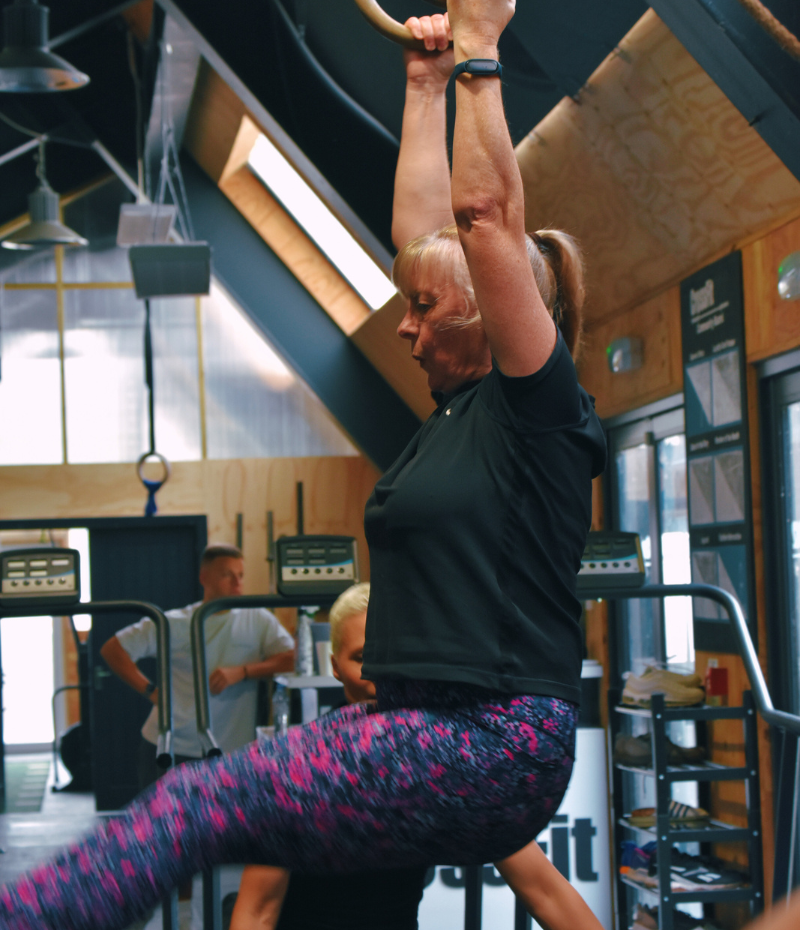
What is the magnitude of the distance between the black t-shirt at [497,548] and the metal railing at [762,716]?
1.22 m

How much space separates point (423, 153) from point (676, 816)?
10.5 ft

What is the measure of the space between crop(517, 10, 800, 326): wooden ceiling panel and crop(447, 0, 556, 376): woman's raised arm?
7.56ft

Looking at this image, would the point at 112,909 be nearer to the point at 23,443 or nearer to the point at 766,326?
the point at 766,326

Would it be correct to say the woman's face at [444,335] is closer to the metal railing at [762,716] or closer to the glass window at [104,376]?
the metal railing at [762,716]

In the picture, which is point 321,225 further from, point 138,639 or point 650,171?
point 650,171

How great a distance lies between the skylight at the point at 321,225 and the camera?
280 inches

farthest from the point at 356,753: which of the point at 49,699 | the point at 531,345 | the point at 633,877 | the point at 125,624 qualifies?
the point at 49,699

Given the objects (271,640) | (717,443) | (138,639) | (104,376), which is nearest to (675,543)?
(717,443)

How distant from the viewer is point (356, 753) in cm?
96

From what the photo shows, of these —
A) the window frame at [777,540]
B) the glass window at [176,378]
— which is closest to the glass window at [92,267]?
the glass window at [176,378]

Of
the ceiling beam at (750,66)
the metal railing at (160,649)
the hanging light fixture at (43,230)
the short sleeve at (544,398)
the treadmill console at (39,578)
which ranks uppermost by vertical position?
the hanging light fixture at (43,230)

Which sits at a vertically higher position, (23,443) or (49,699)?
(23,443)

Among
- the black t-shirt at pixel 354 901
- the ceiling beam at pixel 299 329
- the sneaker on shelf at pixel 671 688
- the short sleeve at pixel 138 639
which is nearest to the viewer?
the black t-shirt at pixel 354 901

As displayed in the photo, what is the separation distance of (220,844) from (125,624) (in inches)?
312
